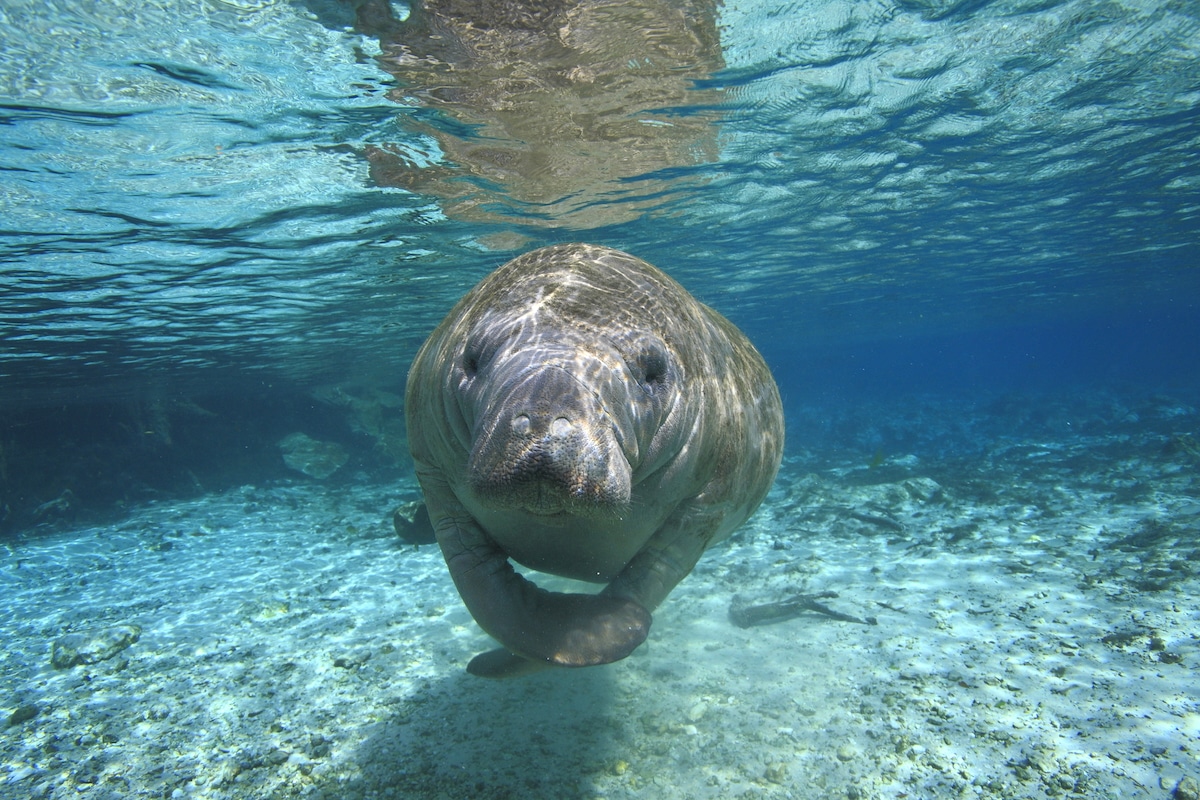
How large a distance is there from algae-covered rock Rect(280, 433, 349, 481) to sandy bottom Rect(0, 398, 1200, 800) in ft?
31.9

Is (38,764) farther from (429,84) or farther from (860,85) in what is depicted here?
(860,85)

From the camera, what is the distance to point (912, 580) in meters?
7.32

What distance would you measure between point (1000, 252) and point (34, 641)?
28.0 m

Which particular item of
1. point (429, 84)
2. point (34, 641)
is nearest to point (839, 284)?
point (429, 84)

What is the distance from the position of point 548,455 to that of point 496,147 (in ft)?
27.1

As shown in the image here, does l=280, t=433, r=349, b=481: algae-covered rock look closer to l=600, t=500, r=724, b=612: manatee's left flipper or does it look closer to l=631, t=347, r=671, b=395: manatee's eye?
l=600, t=500, r=724, b=612: manatee's left flipper

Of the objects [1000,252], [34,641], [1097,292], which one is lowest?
[1097,292]

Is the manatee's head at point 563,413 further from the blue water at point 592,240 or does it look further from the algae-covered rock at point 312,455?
the algae-covered rock at point 312,455

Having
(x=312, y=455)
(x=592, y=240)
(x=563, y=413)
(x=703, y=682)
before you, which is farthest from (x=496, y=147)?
(x=312, y=455)

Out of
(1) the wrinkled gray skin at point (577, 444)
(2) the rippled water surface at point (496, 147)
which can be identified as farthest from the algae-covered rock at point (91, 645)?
(1) the wrinkled gray skin at point (577, 444)

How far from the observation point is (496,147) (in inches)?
352

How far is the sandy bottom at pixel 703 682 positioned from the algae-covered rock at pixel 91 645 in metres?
0.18

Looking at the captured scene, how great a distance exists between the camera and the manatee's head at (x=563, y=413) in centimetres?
186

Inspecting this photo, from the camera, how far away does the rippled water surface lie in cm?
622
